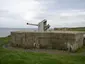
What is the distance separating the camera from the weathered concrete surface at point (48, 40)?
31.1m

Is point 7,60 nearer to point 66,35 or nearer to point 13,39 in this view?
point 66,35

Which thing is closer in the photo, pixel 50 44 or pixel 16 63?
pixel 16 63

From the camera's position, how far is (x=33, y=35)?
3425 cm

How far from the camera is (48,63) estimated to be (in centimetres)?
1859

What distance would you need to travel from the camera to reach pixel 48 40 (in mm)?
33188

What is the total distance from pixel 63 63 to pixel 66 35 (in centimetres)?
1244

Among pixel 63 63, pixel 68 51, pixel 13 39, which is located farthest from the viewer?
pixel 13 39

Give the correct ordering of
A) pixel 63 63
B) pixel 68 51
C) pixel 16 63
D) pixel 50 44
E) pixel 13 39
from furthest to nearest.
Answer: pixel 13 39 < pixel 50 44 < pixel 68 51 < pixel 63 63 < pixel 16 63

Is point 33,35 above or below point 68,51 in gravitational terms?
above

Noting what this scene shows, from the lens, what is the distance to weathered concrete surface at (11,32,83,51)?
31.1 metres

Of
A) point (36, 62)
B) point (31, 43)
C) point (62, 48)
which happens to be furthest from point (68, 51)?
point (36, 62)

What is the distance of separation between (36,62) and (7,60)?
9.08ft

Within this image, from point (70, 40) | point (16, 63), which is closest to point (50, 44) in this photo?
point (70, 40)

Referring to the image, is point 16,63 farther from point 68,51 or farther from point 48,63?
point 68,51
